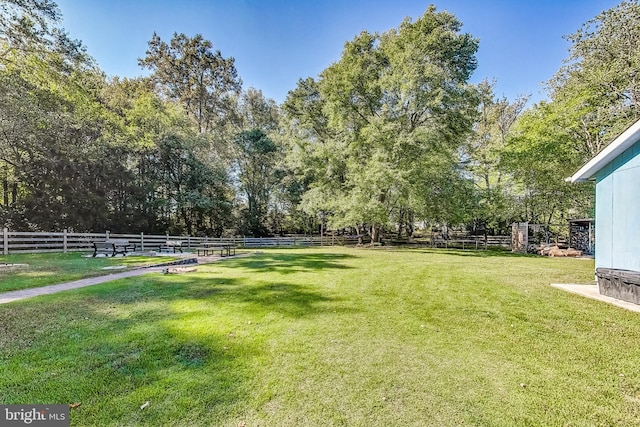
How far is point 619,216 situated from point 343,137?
57.8ft

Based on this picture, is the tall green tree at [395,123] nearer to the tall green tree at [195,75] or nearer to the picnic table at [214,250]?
the picnic table at [214,250]

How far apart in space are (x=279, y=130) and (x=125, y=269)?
25.3m

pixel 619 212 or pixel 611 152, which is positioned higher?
pixel 611 152

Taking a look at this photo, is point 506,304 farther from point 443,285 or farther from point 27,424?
point 27,424

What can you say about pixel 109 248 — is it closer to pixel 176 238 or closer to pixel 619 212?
pixel 176 238

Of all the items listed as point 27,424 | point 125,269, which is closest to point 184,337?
point 27,424

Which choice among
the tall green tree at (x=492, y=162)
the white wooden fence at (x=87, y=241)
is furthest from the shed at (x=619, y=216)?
the white wooden fence at (x=87, y=241)

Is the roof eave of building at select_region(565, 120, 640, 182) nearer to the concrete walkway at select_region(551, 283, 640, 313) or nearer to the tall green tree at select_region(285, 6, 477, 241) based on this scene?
the concrete walkway at select_region(551, 283, 640, 313)

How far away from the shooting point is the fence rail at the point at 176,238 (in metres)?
14.4

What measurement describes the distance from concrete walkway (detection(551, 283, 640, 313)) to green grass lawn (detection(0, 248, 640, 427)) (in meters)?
0.50

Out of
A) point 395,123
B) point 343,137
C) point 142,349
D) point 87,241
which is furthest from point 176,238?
point 142,349

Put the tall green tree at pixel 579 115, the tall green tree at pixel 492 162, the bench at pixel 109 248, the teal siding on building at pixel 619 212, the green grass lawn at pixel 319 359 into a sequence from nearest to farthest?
the green grass lawn at pixel 319 359 < the teal siding on building at pixel 619 212 < the bench at pixel 109 248 < the tall green tree at pixel 579 115 < the tall green tree at pixel 492 162

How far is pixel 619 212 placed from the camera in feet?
23.0

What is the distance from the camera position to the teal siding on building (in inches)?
257
